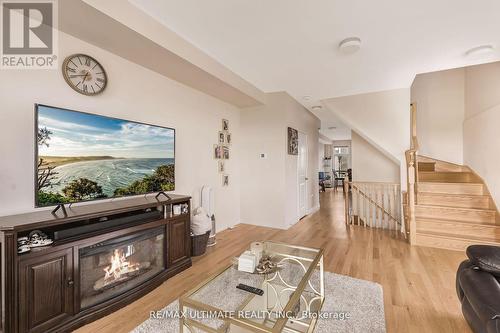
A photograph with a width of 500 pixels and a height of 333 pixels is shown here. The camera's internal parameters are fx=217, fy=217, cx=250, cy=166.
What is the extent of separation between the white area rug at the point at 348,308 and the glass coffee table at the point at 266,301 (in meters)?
0.10

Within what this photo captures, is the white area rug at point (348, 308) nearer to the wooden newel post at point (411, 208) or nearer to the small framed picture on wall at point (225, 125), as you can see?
the wooden newel post at point (411, 208)

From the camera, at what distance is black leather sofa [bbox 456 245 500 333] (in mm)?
1054

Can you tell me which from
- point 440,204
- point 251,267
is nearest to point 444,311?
point 251,267

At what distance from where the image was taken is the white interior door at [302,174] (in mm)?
4855

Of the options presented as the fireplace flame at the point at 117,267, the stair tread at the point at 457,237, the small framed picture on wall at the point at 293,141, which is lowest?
the stair tread at the point at 457,237

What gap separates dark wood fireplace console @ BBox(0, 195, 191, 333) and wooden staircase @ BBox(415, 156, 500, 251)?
363 centimetres

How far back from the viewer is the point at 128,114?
7.98ft

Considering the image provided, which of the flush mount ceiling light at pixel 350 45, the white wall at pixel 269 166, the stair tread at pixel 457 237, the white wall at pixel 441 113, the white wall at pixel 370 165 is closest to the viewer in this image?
the flush mount ceiling light at pixel 350 45

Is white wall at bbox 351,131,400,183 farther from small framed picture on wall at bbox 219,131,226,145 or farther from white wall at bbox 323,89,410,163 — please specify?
small framed picture on wall at bbox 219,131,226,145

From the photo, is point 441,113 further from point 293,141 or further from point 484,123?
point 293,141

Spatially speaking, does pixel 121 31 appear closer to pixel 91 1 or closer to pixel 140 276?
pixel 91 1

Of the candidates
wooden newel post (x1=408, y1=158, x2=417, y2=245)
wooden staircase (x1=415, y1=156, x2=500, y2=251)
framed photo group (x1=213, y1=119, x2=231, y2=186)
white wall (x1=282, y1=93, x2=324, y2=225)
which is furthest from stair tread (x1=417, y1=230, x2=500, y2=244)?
framed photo group (x1=213, y1=119, x2=231, y2=186)

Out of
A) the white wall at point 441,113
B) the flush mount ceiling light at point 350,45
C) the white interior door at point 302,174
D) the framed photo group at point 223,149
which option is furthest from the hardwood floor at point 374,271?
the flush mount ceiling light at point 350,45

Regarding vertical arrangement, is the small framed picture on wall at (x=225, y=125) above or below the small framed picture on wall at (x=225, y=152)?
above
